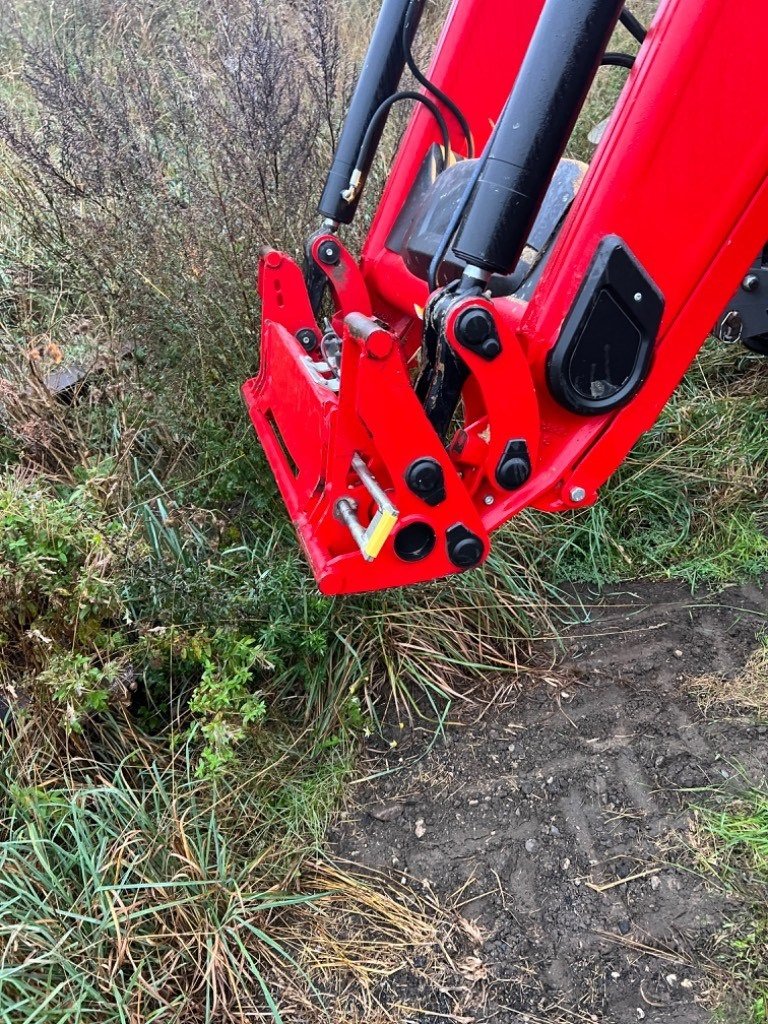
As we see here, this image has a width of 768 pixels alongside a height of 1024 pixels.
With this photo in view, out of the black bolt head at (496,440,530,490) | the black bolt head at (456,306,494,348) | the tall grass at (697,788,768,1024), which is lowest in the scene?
the tall grass at (697,788,768,1024)

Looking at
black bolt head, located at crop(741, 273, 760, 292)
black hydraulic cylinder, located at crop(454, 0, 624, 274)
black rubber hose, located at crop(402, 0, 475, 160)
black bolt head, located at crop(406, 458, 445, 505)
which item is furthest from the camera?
black rubber hose, located at crop(402, 0, 475, 160)

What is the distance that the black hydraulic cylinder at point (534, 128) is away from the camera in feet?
4.95

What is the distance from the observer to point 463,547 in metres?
1.87

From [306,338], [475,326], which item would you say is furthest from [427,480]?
[306,338]

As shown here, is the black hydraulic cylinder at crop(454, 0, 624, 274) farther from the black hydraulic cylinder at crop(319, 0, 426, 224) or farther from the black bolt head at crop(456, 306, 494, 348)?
the black hydraulic cylinder at crop(319, 0, 426, 224)

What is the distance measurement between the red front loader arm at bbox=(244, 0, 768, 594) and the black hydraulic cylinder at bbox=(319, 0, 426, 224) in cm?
68

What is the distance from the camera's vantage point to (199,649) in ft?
7.38

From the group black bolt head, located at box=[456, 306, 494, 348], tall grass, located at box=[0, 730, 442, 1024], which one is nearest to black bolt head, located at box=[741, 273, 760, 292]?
black bolt head, located at box=[456, 306, 494, 348]

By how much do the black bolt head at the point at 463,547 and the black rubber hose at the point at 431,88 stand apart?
4.38 feet

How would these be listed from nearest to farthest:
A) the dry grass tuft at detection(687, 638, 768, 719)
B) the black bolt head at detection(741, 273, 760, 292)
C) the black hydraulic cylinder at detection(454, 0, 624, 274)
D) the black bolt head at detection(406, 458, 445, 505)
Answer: the black hydraulic cylinder at detection(454, 0, 624, 274)
the black bolt head at detection(406, 458, 445, 505)
the black bolt head at detection(741, 273, 760, 292)
the dry grass tuft at detection(687, 638, 768, 719)

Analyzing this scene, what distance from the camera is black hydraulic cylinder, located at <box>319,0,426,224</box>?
7.85 ft

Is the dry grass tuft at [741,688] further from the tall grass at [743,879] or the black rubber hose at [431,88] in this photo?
the black rubber hose at [431,88]

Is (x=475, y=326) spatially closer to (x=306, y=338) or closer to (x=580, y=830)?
(x=306, y=338)

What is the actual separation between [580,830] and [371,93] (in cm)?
228
